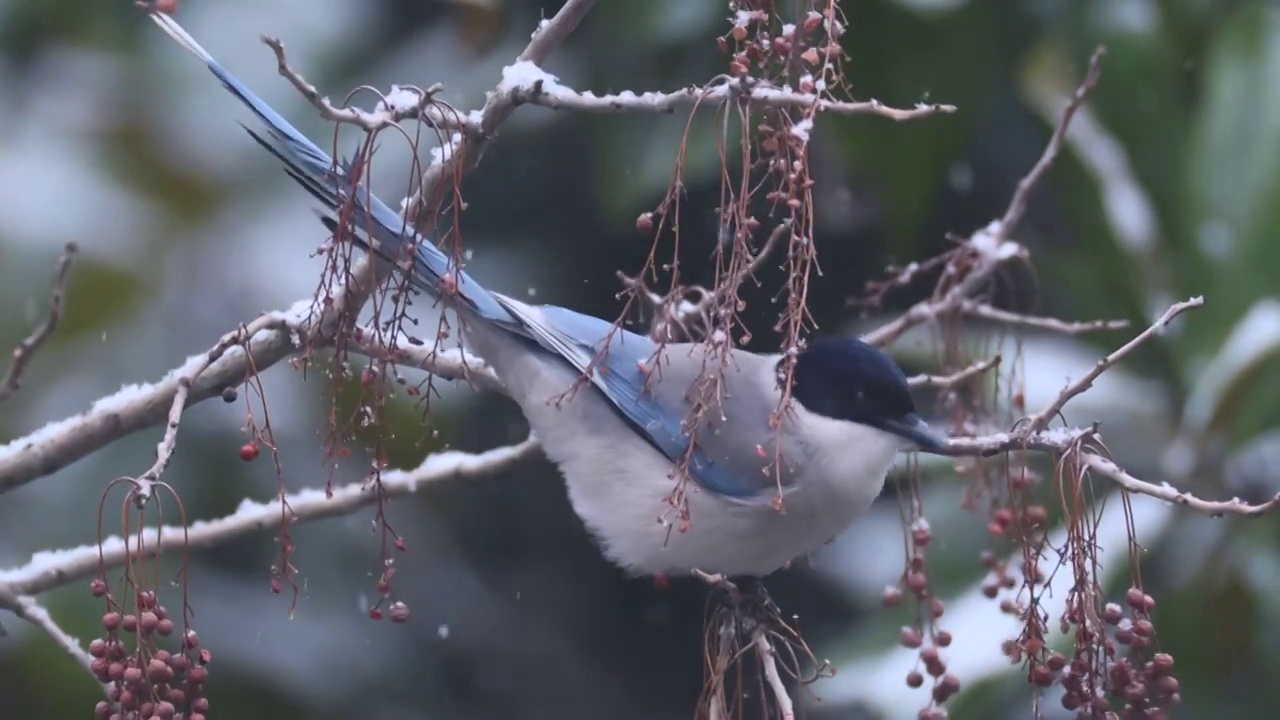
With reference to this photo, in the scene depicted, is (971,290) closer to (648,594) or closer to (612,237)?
(612,237)

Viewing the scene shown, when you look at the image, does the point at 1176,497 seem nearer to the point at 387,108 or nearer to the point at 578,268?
the point at 387,108

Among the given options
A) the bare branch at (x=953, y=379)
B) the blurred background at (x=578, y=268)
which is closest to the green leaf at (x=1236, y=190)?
the blurred background at (x=578, y=268)

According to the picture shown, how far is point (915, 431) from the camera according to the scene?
1.31m

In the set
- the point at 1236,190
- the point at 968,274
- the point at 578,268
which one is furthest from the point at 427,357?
the point at 1236,190

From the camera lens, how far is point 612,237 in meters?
2.27

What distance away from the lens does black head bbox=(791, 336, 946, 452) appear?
134cm

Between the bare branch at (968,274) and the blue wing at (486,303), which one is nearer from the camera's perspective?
the blue wing at (486,303)

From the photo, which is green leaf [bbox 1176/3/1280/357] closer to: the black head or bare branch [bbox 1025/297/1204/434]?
the black head

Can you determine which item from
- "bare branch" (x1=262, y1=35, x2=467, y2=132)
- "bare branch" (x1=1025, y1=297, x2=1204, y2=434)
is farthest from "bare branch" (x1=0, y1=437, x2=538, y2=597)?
"bare branch" (x1=1025, y1=297, x2=1204, y2=434)

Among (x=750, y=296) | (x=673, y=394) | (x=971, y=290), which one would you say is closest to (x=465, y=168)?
(x=673, y=394)

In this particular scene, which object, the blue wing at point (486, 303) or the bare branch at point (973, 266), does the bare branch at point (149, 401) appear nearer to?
the blue wing at point (486, 303)

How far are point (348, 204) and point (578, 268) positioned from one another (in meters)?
1.28

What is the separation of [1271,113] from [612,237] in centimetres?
110

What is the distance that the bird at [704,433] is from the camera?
134 centimetres
